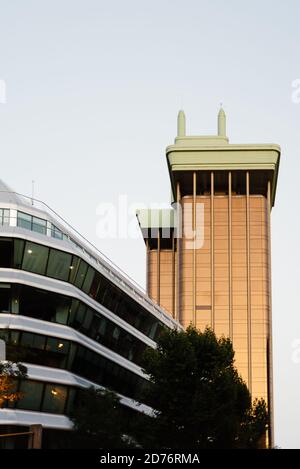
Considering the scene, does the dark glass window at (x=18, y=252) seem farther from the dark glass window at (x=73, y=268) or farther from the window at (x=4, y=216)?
the dark glass window at (x=73, y=268)

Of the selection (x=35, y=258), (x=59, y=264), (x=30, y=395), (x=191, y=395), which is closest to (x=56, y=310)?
(x=59, y=264)

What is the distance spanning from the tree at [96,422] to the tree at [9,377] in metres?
7.86

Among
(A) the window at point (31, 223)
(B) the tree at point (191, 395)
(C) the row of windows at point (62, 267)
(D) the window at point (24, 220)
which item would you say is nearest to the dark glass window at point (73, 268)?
(C) the row of windows at point (62, 267)

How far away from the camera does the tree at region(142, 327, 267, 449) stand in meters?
68.9

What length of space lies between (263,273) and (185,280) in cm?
1523

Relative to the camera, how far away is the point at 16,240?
67.9 meters

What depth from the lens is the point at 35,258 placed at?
6969 centimetres

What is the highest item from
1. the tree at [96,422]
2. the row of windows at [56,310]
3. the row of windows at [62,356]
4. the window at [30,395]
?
the row of windows at [56,310]

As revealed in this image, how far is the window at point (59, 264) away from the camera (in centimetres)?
7069

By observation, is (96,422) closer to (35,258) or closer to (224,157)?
(35,258)
